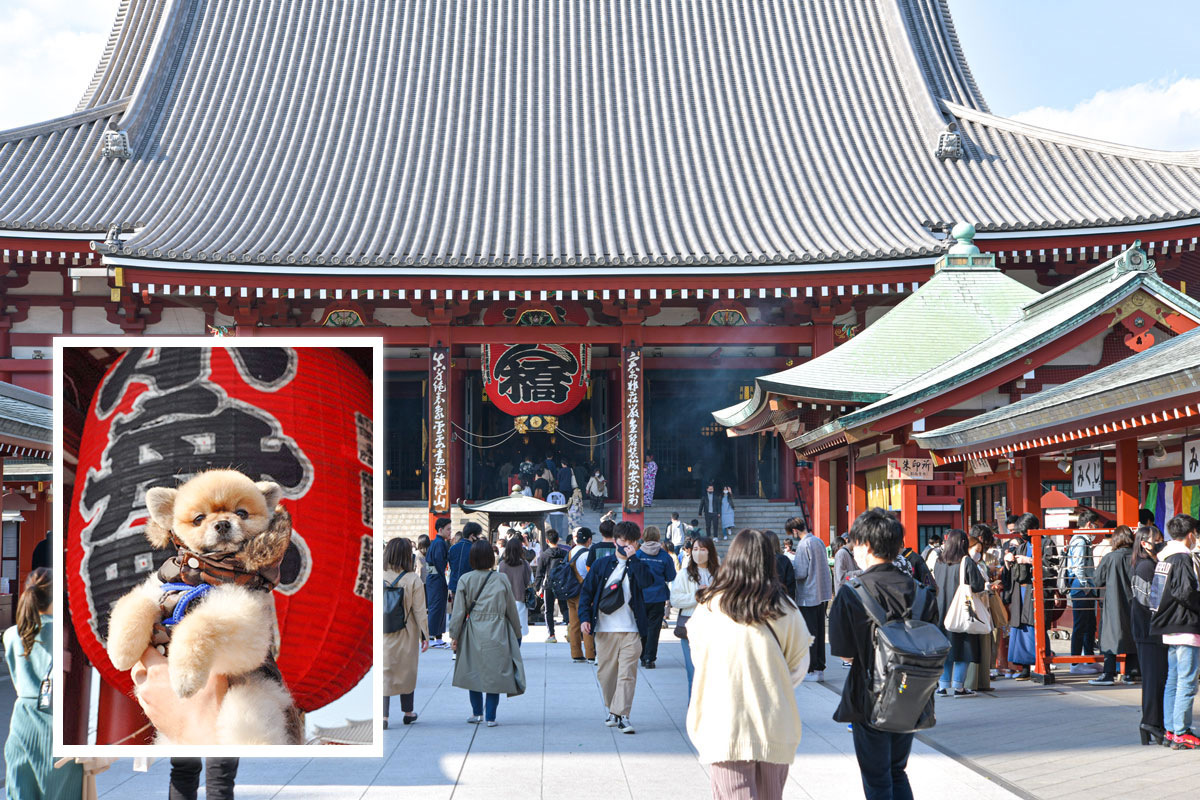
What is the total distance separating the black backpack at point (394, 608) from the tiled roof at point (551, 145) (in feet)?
35.9

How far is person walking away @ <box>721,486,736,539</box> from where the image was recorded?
851 inches

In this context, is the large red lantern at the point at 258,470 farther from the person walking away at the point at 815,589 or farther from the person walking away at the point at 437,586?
the person walking away at the point at 815,589

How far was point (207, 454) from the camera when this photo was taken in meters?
3.65

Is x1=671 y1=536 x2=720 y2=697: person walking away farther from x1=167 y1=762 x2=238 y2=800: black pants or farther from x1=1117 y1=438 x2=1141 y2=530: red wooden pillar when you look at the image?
x1=167 y1=762 x2=238 y2=800: black pants

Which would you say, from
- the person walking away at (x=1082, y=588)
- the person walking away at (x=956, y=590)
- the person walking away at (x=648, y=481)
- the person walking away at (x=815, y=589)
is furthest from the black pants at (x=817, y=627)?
the person walking away at (x=648, y=481)

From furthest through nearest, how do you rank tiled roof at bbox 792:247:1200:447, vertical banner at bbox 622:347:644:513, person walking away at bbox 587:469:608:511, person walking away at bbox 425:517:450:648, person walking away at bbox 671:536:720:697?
person walking away at bbox 587:469:608:511 → vertical banner at bbox 622:347:644:513 → person walking away at bbox 425:517:450:648 → tiled roof at bbox 792:247:1200:447 → person walking away at bbox 671:536:720:697

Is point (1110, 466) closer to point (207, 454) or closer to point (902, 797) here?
point (902, 797)

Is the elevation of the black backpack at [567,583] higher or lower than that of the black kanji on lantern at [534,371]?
lower

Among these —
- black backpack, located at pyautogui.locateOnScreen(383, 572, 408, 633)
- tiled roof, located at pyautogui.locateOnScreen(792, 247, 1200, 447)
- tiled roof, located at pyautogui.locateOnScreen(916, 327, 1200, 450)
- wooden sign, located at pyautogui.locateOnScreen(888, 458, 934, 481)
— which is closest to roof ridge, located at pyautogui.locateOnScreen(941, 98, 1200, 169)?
tiled roof, located at pyautogui.locateOnScreen(792, 247, 1200, 447)

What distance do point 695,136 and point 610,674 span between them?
16.9 meters

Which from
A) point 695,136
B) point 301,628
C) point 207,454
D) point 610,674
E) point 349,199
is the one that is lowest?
point 610,674

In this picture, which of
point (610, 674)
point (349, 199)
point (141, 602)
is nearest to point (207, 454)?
point (141, 602)

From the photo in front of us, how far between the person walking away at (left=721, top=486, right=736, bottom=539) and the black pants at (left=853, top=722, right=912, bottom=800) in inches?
649

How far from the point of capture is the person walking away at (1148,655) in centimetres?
747
